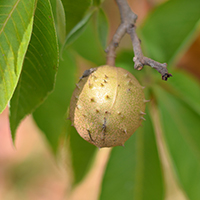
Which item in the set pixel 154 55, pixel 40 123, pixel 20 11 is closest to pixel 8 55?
pixel 20 11

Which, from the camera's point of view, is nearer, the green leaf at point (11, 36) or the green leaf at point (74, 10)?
the green leaf at point (11, 36)

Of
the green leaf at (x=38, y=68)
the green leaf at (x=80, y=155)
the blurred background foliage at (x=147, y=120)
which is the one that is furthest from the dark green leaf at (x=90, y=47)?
the green leaf at (x=38, y=68)

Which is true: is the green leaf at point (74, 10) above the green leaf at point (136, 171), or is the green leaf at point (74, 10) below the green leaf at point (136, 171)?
above

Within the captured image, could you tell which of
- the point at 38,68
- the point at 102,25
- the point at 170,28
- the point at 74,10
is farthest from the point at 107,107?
the point at 170,28

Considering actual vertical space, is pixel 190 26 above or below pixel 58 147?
above

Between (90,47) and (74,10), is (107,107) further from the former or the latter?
(90,47)

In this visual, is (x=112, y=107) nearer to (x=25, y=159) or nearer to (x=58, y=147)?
(x=58, y=147)

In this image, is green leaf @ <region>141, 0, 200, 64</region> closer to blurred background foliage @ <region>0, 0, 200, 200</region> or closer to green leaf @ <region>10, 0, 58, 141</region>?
blurred background foliage @ <region>0, 0, 200, 200</region>

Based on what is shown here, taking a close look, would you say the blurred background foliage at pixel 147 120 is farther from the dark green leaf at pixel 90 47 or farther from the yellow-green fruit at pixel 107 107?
the yellow-green fruit at pixel 107 107
